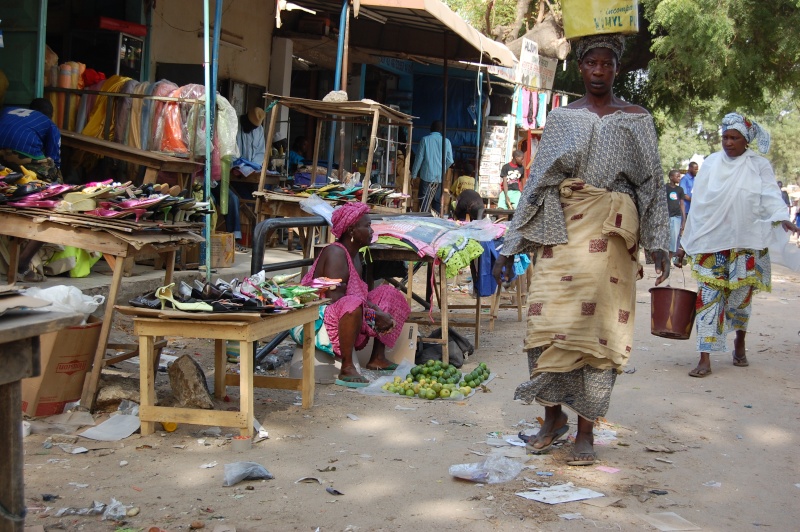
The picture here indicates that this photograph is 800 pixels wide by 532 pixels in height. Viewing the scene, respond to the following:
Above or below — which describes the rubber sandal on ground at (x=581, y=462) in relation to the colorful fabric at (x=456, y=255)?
below

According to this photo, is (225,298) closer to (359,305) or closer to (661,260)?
(359,305)

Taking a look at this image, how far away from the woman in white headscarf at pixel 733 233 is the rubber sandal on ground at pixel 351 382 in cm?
293

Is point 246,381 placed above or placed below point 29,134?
below

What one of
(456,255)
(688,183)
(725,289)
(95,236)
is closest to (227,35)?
(456,255)

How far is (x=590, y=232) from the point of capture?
4.64 meters

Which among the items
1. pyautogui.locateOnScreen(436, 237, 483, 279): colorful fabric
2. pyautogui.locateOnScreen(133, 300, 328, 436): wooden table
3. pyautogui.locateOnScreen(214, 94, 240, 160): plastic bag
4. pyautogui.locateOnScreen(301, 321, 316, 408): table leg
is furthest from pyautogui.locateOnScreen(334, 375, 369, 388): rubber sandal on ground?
pyautogui.locateOnScreen(214, 94, 240, 160): plastic bag

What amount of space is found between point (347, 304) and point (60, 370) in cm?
203

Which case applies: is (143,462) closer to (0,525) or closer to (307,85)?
(0,525)

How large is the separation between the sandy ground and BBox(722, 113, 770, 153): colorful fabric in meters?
2.19

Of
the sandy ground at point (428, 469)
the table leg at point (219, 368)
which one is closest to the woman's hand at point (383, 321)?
the sandy ground at point (428, 469)

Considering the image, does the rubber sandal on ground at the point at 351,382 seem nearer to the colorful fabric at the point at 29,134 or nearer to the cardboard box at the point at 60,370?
the cardboard box at the point at 60,370

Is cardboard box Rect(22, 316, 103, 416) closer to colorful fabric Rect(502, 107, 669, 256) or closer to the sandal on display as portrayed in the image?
the sandal on display

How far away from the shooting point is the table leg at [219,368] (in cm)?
545

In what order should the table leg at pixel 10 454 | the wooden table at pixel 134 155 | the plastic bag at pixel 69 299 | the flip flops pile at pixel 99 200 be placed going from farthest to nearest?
the wooden table at pixel 134 155, the flip flops pile at pixel 99 200, the plastic bag at pixel 69 299, the table leg at pixel 10 454
